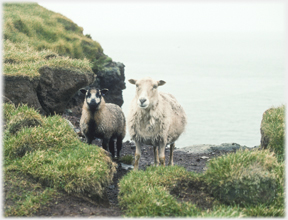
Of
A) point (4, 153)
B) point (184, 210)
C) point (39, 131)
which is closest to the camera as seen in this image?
point (184, 210)

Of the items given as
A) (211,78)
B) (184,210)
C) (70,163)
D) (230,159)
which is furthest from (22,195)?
(211,78)

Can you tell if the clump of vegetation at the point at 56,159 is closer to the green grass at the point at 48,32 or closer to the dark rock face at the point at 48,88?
the dark rock face at the point at 48,88

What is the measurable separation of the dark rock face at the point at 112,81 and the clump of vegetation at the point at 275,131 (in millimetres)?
12272

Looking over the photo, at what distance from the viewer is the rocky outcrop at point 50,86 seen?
32.9 ft

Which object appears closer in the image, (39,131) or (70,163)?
(70,163)

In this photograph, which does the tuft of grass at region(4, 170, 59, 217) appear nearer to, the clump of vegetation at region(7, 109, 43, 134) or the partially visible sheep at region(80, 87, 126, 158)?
the clump of vegetation at region(7, 109, 43, 134)

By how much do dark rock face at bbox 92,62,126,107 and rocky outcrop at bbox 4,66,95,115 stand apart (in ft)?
24.7

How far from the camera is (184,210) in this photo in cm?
574

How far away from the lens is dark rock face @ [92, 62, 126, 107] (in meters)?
19.5

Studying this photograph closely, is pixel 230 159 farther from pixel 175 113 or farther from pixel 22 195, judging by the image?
pixel 22 195

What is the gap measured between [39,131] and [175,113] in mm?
3596

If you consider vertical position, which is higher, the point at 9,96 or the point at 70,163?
the point at 9,96

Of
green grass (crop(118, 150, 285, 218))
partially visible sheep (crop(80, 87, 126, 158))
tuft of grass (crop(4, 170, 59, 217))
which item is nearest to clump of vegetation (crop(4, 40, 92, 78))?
partially visible sheep (crop(80, 87, 126, 158))

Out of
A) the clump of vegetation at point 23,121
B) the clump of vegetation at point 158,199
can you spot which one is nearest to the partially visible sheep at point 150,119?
the clump of vegetation at point 158,199
